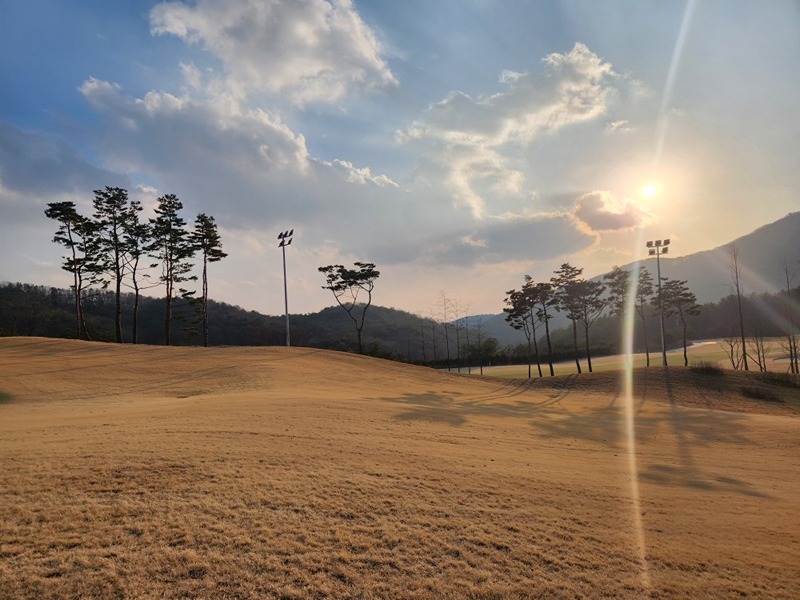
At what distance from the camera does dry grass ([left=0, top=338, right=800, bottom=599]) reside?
520 cm

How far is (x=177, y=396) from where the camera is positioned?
71.5 ft

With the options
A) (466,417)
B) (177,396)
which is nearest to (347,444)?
(466,417)

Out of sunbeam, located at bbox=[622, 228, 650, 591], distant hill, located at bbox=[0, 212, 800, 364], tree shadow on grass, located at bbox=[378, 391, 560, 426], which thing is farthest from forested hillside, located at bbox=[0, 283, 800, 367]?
tree shadow on grass, located at bbox=[378, 391, 560, 426]

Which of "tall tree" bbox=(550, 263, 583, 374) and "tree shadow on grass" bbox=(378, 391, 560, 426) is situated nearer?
"tree shadow on grass" bbox=(378, 391, 560, 426)

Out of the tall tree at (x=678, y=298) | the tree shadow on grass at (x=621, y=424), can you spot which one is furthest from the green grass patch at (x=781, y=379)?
the tall tree at (x=678, y=298)

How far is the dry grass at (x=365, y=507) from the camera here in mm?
5195

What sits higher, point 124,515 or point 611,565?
point 124,515

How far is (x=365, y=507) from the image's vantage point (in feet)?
23.9

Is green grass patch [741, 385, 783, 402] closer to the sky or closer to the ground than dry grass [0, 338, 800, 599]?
closer to the ground

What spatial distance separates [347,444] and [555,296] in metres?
45.3

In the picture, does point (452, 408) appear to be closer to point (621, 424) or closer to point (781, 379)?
point (621, 424)

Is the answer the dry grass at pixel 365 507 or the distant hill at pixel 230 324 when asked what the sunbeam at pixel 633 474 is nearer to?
the dry grass at pixel 365 507

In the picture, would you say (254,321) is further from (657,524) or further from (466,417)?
(657,524)

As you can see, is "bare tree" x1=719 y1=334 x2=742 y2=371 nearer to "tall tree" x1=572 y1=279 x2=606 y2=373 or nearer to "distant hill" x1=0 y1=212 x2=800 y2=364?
"distant hill" x1=0 y1=212 x2=800 y2=364
